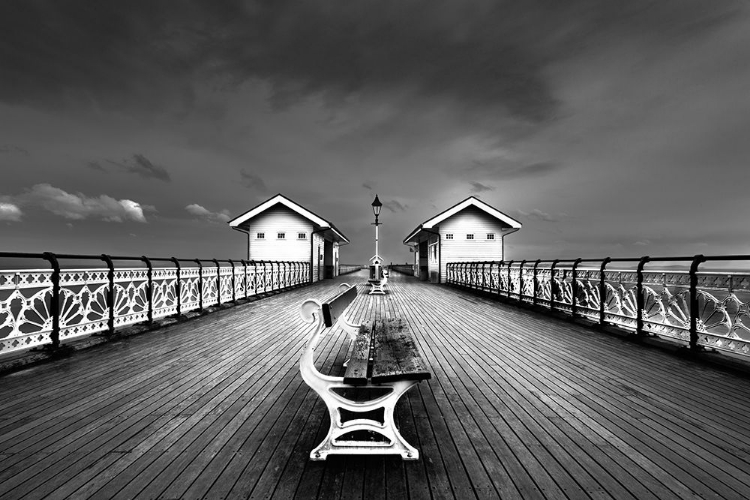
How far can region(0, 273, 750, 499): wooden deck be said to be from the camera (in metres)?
1.92

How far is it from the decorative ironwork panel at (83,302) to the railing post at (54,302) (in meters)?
0.08

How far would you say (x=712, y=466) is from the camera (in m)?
2.11

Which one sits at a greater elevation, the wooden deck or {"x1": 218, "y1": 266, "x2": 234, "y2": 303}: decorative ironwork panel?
{"x1": 218, "y1": 266, "x2": 234, "y2": 303}: decorative ironwork panel

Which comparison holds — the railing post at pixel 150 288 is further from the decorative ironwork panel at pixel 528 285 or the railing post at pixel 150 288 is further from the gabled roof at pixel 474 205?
the gabled roof at pixel 474 205

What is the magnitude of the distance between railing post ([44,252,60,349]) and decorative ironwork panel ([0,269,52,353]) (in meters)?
0.03

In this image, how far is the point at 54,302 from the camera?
4480 mm

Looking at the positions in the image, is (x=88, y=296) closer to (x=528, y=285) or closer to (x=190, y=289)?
(x=190, y=289)

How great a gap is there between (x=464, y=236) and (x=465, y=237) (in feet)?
0.30

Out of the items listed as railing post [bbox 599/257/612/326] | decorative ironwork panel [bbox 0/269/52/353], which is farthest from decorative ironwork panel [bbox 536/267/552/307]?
decorative ironwork panel [bbox 0/269/52/353]

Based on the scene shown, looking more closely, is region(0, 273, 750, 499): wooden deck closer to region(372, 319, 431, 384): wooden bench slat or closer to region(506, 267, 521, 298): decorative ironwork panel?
region(372, 319, 431, 384): wooden bench slat

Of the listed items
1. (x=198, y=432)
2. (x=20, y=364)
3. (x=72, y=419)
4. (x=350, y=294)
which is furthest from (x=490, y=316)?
(x=20, y=364)

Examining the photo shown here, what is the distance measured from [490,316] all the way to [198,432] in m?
6.92

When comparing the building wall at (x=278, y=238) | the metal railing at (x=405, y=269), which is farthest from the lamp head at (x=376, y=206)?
the metal railing at (x=405, y=269)

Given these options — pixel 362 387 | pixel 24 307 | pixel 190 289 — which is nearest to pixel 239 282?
pixel 190 289
